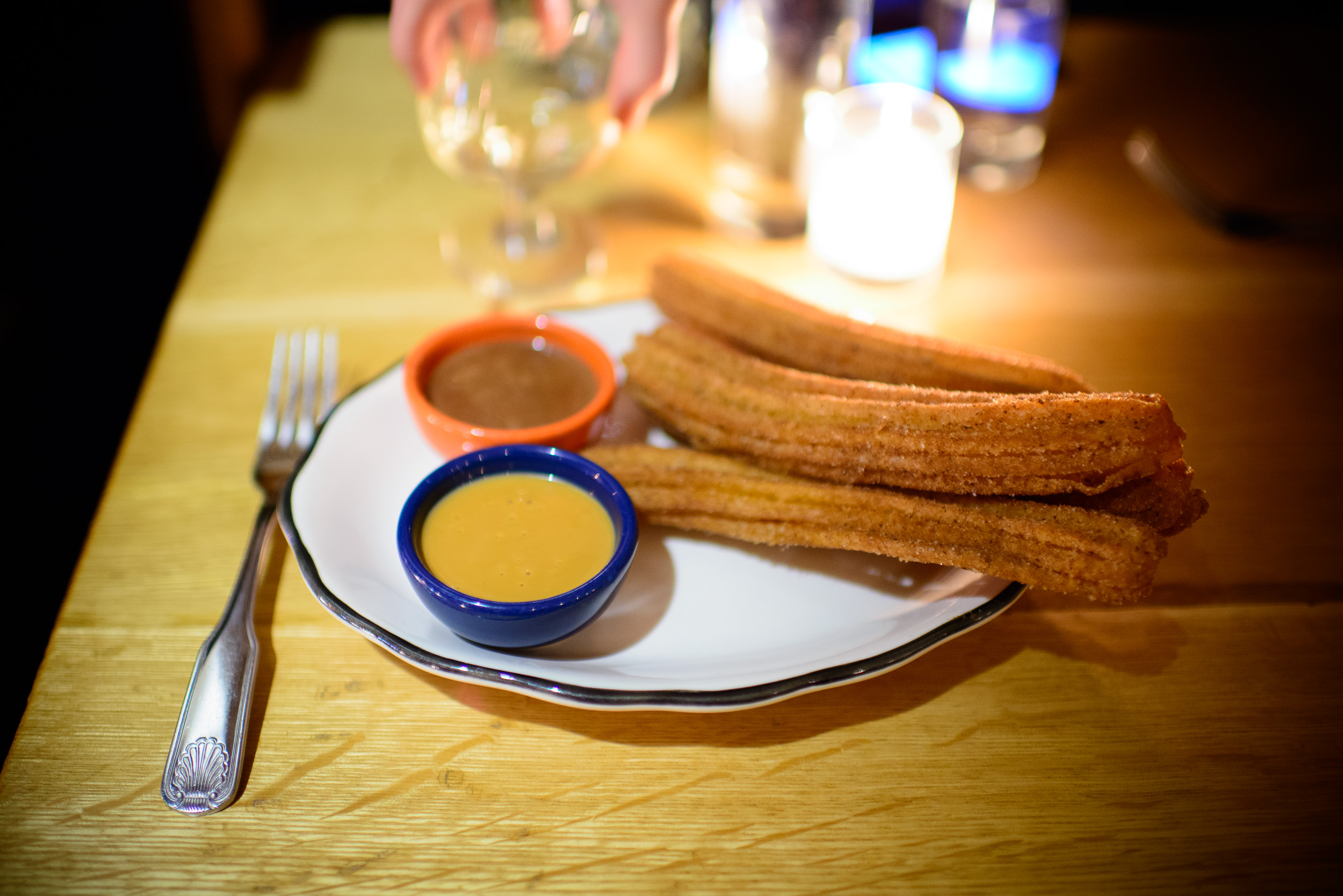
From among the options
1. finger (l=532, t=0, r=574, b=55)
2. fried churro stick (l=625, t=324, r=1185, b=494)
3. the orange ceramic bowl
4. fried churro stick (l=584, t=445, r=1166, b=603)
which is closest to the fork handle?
the orange ceramic bowl

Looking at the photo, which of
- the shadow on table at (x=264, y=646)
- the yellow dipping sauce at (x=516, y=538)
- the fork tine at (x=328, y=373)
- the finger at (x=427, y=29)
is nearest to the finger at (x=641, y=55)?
the finger at (x=427, y=29)

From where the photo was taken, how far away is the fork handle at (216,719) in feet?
2.60

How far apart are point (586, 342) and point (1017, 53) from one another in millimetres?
1017

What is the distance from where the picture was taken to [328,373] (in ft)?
4.09

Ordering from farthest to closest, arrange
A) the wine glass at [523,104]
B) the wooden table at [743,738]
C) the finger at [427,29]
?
the wine glass at [523,104] → the finger at [427,29] → the wooden table at [743,738]

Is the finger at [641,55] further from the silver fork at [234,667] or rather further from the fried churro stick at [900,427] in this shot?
the silver fork at [234,667]

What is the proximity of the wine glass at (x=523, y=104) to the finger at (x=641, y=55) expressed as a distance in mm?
39

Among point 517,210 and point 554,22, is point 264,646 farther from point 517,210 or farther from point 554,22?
point 554,22

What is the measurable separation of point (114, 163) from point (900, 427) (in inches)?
77.5

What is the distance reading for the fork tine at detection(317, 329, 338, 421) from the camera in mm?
1207

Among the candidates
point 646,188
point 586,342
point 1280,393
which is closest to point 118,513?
point 586,342

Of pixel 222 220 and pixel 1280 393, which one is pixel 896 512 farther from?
pixel 222 220

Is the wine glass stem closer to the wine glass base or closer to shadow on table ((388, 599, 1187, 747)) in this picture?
the wine glass base

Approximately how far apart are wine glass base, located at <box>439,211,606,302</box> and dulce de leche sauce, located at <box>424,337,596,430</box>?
0.28m
